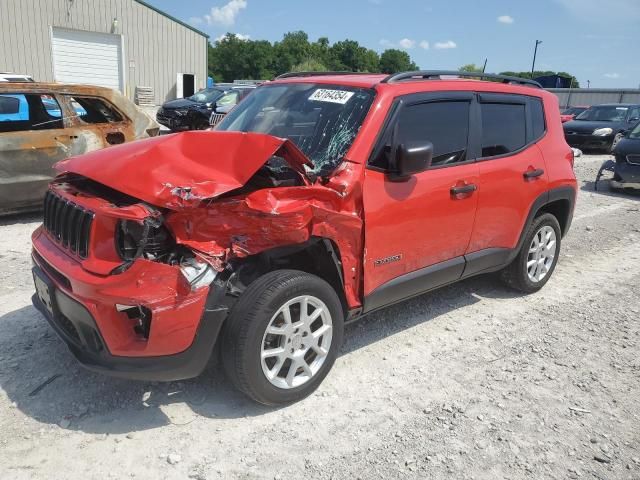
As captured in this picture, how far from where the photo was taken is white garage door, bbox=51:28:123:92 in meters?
23.3

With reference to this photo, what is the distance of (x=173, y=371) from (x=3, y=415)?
3.42 ft

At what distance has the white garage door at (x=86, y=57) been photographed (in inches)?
919

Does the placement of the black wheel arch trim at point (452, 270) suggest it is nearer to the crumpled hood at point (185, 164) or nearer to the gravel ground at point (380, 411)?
the gravel ground at point (380, 411)

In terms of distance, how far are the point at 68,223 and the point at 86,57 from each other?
2474 centimetres

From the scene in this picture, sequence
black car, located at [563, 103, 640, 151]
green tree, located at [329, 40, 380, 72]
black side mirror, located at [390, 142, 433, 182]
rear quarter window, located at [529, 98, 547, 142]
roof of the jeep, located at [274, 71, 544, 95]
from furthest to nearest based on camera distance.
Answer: green tree, located at [329, 40, 380, 72], black car, located at [563, 103, 640, 151], rear quarter window, located at [529, 98, 547, 142], roof of the jeep, located at [274, 71, 544, 95], black side mirror, located at [390, 142, 433, 182]

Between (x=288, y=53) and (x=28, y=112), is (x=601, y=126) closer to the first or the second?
(x=28, y=112)

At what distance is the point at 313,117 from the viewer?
355 cm

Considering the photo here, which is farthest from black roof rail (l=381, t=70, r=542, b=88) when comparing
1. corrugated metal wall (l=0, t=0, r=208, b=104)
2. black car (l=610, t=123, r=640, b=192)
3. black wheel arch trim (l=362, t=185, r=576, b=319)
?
corrugated metal wall (l=0, t=0, r=208, b=104)

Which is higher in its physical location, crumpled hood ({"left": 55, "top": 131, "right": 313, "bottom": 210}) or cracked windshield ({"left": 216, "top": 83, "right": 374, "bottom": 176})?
cracked windshield ({"left": 216, "top": 83, "right": 374, "bottom": 176})

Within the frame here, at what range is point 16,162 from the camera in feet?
20.7

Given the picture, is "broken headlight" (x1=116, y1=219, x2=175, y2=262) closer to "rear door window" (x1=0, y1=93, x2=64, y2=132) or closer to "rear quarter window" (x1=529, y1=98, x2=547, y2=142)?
"rear quarter window" (x1=529, y1=98, x2=547, y2=142)

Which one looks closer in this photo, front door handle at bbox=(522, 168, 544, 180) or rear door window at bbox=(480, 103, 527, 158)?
rear door window at bbox=(480, 103, 527, 158)

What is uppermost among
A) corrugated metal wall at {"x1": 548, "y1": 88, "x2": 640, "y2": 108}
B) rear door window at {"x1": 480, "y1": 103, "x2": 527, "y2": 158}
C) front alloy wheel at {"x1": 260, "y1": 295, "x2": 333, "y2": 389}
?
corrugated metal wall at {"x1": 548, "y1": 88, "x2": 640, "y2": 108}

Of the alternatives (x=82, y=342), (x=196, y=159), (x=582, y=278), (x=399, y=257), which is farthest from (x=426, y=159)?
(x=582, y=278)
